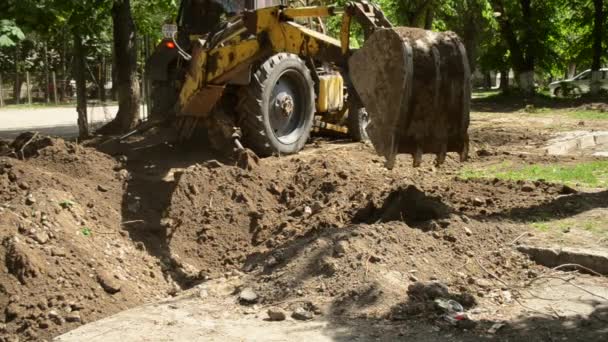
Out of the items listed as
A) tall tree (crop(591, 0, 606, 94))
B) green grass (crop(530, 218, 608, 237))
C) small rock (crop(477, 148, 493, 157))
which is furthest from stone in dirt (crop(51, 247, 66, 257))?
tall tree (crop(591, 0, 606, 94))

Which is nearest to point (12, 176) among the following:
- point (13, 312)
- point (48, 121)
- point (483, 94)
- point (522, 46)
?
point (13, 312)

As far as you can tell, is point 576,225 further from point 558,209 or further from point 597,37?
point 597,37

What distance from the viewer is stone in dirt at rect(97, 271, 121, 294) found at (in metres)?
6.46

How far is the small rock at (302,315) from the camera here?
5.60 meters

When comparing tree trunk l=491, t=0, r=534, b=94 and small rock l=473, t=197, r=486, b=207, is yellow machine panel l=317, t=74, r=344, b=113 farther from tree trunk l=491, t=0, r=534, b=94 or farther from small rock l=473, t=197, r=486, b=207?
tree trunk l=491, t=0, r=534, b=94

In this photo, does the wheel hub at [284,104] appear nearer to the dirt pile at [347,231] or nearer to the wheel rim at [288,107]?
the wheel rim at [288,107]

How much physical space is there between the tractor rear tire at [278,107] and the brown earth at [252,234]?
1204 millimetres

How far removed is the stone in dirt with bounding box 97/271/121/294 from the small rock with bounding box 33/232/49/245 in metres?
0.57

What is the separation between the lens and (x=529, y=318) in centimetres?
553

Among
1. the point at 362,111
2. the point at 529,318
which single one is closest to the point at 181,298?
the point at 529,318

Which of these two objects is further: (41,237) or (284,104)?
(284,104)

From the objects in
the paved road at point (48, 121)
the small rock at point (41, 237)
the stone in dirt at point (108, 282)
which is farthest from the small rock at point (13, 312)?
the paved road at point (48, 121)

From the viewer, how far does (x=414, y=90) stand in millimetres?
7148

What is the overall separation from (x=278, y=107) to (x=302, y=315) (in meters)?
6.75
